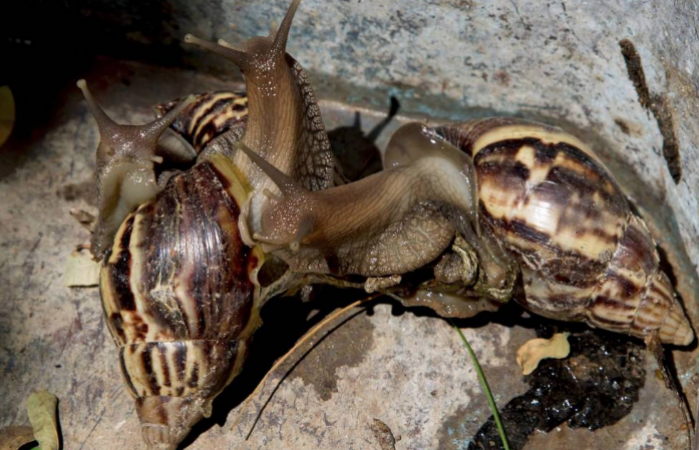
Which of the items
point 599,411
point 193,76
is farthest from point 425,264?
point 193,76

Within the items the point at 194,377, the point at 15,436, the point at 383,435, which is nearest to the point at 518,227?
the point at 383,435

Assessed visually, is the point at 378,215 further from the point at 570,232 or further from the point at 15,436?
the point at 15,436

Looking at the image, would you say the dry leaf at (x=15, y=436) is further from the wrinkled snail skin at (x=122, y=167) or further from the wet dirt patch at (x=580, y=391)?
the wet dirt patch at (x=580, y=391)

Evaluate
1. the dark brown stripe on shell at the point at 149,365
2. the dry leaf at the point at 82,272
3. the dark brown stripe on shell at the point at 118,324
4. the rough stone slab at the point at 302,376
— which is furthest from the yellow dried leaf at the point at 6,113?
the dark brown stripe on shell at the point at 149,365

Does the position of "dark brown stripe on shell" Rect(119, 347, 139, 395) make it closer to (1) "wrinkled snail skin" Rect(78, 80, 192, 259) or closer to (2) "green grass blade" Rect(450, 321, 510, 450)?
(1) "wrinkled snail skin" Rect(78, 80, 192, 259)

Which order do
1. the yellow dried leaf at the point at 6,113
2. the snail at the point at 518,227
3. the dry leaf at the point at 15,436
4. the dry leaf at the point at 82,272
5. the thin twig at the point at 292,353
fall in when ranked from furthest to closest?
the yellow dried leaf at the point at 6,113 → the dry leaf at the point at 82,272 → the thin twig at the point at 292,353 → the dry leaf at the point at 15,436 → the snail at the point at 518,227
